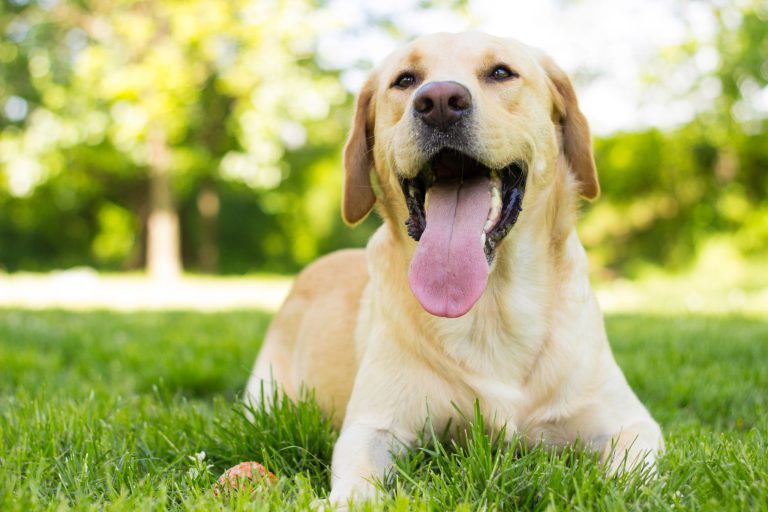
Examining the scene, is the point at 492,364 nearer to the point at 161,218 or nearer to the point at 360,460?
the point at 360,460

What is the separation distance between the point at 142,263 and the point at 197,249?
1.88m

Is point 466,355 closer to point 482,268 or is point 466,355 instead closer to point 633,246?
point 482,268

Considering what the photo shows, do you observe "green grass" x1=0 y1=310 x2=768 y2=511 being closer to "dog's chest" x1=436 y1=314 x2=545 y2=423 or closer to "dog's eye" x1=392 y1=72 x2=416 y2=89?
"dog's chest" x1=436 y1=314 x2=545 y2=423

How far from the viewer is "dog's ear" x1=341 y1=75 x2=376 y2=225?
297 cm

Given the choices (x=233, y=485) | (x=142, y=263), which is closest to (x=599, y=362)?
(x=233, y=485)

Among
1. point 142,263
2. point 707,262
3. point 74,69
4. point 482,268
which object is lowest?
point 142,263

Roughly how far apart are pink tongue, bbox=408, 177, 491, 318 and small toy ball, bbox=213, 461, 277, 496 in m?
0.72

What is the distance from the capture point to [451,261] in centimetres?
243

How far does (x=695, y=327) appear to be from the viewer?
564 centimetres

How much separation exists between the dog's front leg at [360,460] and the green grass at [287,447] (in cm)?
7

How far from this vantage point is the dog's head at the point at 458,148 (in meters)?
2.40

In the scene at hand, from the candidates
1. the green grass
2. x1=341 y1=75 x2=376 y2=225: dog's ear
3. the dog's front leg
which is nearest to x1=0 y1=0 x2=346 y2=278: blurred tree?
the green grass

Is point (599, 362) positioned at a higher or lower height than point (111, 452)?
higher

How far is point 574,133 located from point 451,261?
88 centimetres
